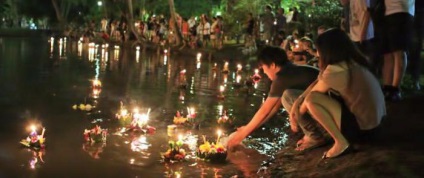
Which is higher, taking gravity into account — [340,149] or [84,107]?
[340,149]

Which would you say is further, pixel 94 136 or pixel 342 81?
pixel 94 136

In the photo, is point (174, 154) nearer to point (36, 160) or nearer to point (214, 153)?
point (214, 153)

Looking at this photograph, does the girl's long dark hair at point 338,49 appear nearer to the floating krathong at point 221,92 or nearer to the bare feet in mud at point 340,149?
the bare feet in mud at point 340,149

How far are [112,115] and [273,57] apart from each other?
12.8 feet

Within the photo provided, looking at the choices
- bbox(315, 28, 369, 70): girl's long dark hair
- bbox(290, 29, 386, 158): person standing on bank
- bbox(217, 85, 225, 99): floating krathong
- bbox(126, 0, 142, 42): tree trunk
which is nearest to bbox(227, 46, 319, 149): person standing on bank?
bbox(290, 29, 386, 158): person standing on bank

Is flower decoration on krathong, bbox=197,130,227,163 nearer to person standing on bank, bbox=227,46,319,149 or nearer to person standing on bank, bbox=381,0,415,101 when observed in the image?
person standing on bank, bbox=227,46,319,149

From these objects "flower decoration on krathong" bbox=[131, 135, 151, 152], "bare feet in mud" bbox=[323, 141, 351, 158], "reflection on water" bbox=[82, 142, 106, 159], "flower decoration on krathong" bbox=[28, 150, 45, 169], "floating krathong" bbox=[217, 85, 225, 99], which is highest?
"bare feet in mud" bbox=[323, 141, 351, 158]

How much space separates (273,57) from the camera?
19.4ft

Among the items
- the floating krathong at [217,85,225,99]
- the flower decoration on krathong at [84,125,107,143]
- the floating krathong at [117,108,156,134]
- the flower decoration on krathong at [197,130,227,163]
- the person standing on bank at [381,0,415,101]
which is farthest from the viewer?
the floating krathong at [217,85,225,99]

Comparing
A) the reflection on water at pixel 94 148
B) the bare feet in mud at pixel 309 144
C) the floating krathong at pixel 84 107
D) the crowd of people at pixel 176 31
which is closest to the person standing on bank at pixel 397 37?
the bare feet in mud at pixel 309 144

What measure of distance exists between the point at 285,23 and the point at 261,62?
15.8 meters

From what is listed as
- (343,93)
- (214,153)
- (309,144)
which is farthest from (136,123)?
(343,93)

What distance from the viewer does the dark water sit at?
232 inches

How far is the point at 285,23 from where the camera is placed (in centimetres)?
2150
